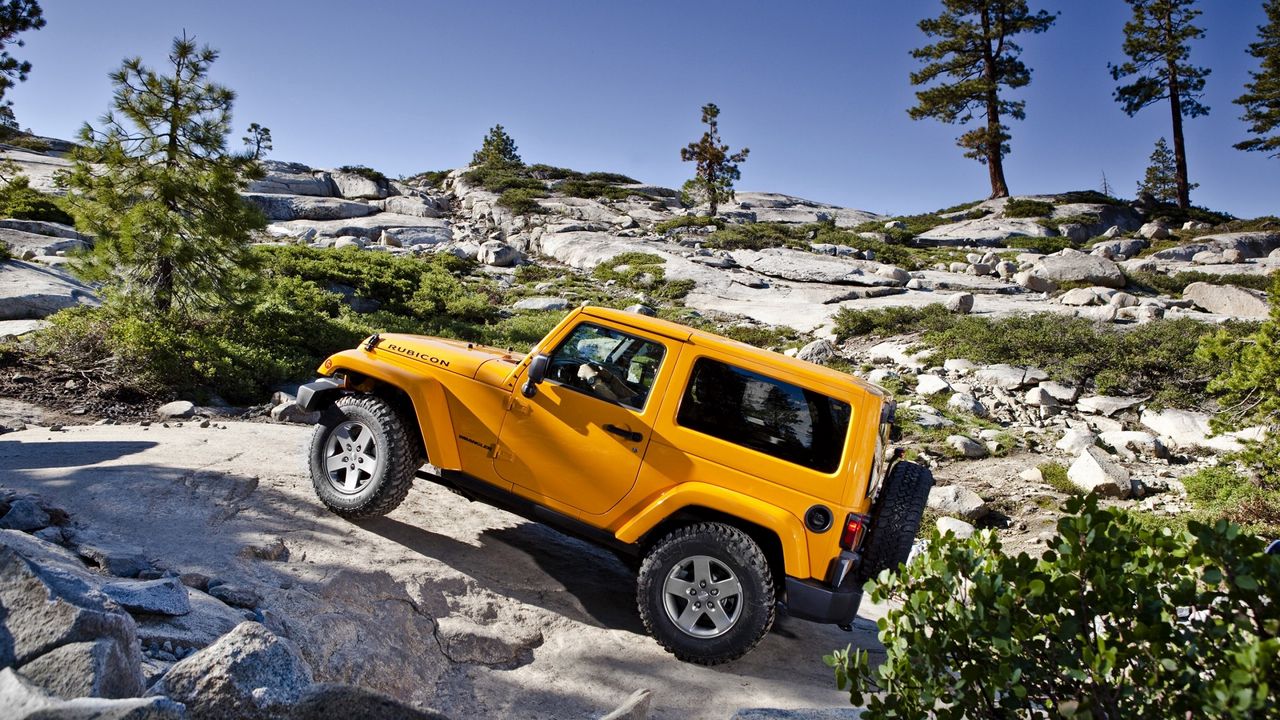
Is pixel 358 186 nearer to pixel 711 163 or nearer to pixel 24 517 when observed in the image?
pixel 711 163

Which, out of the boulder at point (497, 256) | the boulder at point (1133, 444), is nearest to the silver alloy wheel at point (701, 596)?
the boulder at point (1133, 444)

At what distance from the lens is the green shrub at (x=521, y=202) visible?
41.0 m

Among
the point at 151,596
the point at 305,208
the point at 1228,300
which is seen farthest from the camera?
the point at 305,208

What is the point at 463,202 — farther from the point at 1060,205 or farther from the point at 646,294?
the point at 1060,205

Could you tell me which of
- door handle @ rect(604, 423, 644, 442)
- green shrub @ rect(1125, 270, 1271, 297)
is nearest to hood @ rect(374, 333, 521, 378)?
door handle @ rect(604, 423, 644, 442)

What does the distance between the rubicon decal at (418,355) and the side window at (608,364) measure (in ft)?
2.96

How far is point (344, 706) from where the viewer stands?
104 inches

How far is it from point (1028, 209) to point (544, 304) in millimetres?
29651

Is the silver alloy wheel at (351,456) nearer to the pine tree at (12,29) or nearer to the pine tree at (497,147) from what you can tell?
the pine tree at (12,29)

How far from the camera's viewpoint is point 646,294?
2369 centimetres

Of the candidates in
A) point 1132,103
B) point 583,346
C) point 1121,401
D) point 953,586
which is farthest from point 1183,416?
point 1132,103

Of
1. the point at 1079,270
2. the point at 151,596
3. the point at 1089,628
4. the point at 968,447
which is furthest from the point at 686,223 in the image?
the point at 1089,628

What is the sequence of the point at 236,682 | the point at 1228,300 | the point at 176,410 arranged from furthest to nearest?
the point at 1228,300 < the point at 176,410 < the point at 236,682

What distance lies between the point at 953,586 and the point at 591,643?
9.49 ft
